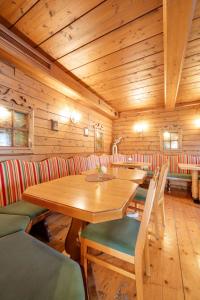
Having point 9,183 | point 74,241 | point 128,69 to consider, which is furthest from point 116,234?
point 128,69

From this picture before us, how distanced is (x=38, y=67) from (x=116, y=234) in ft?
7.51

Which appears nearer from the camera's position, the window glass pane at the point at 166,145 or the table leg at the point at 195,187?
the table leg at the point at 195,187

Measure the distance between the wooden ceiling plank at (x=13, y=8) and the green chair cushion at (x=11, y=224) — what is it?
2.00m

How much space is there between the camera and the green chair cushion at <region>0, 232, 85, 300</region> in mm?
595

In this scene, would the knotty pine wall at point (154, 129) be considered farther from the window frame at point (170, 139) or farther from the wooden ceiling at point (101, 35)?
the wooden ceiling at point (101, 35)

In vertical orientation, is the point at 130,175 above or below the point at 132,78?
below

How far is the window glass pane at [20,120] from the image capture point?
2184 mm

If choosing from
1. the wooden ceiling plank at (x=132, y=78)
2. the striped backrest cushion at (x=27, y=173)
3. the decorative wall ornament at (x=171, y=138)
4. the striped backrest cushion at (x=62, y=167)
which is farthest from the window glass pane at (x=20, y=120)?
the decorative wall ornament at (x=171, y=138)

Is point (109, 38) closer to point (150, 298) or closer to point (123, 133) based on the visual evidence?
point (150, 298)

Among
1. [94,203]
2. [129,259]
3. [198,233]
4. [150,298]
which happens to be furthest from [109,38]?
[198,233]

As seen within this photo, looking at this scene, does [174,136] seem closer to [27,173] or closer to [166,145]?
[166,145]

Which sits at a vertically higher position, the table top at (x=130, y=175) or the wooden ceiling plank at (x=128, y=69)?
the wooden ceiling plank at (x=128, y=69)

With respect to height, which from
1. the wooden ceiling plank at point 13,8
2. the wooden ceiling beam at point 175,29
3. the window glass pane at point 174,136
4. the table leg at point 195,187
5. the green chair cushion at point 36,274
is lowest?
the table leg at point 195,187

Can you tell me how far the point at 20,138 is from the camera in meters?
2.27
